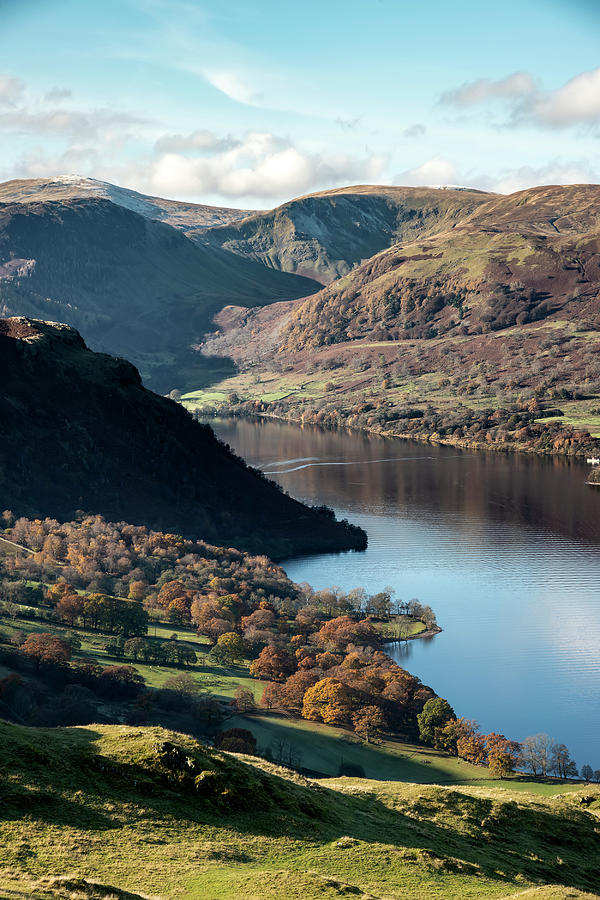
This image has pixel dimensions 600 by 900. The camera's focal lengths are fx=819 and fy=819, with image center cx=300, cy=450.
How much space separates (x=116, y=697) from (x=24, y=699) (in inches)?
341

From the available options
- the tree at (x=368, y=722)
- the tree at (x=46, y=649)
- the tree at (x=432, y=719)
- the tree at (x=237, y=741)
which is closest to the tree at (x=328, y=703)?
the tree at (x=368, y=722)

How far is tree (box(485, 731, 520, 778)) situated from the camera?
55188 mm

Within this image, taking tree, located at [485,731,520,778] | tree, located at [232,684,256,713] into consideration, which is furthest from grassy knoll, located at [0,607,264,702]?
tree, located at [485,731,520,778]

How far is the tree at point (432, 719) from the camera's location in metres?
60.3

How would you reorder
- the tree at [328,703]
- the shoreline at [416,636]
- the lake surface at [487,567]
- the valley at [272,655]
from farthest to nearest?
the shoreline at [416,636]
the lake surface at [487,567]
the tree at [328,703]
the valley at [272,655]

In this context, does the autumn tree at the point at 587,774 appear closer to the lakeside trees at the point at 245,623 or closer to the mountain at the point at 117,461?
the lakeside trees at the point at 245,623

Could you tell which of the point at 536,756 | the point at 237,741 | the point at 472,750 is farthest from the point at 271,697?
the point at 536,756

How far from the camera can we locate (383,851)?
82.2 ft

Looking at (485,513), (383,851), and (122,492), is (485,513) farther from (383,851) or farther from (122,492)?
(383,851)

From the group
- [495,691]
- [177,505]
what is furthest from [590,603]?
[177,505]

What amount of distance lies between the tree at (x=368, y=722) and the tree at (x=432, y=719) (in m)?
2.82

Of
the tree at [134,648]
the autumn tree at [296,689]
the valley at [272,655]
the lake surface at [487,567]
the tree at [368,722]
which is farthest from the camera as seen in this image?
the lake surface at [487,567]

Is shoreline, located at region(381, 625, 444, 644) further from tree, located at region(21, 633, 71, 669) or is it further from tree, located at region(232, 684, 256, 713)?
tree, located at region(21, 633, 71, 669)

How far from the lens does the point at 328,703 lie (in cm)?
6147
